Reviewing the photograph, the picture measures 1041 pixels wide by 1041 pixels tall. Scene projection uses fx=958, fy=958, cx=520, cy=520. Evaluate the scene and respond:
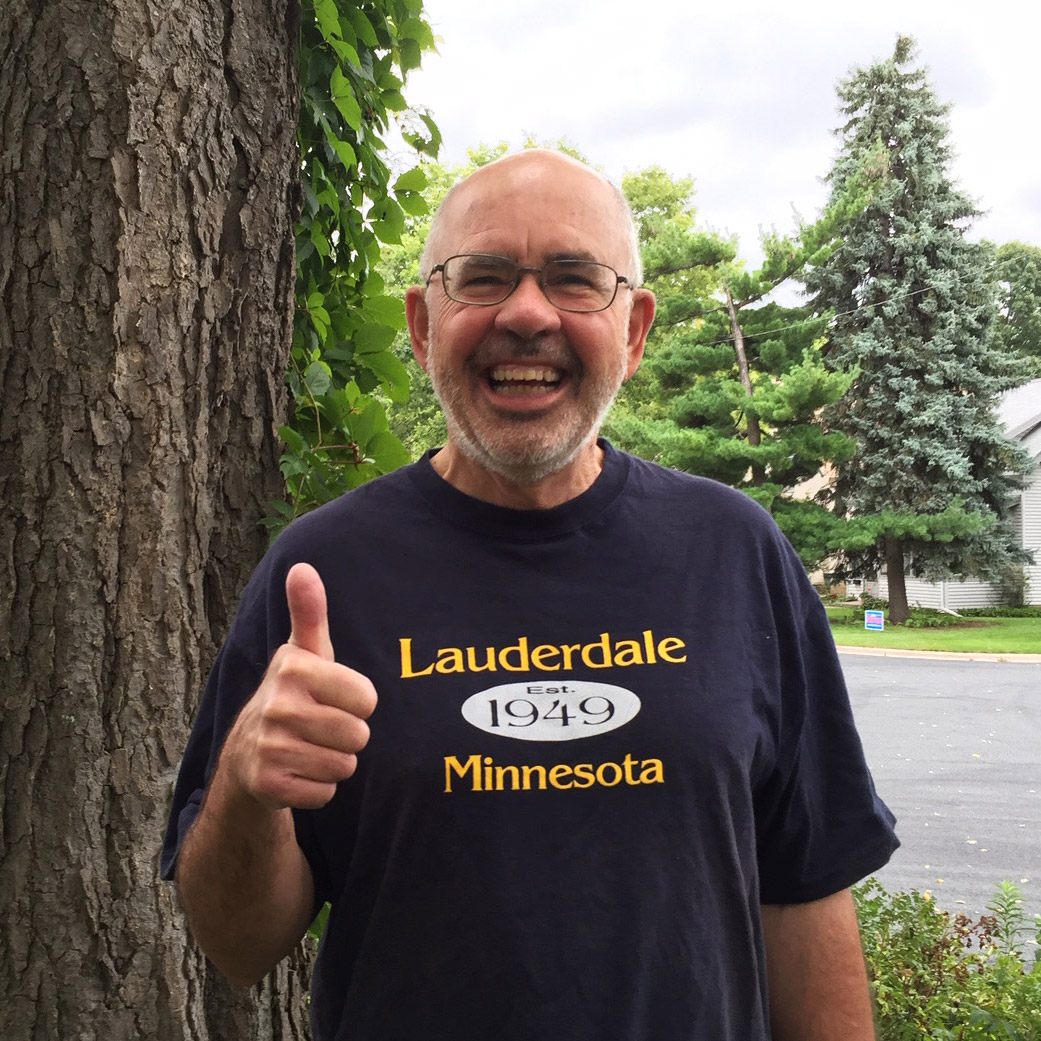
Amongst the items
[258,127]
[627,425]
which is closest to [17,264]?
[258,127]

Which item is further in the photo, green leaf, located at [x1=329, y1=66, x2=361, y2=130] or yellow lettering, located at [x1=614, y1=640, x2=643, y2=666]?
green leaf, located at [x1=329, y1=66, x2=361, y2=130]

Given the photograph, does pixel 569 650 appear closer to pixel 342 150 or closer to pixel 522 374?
pixel 522 374

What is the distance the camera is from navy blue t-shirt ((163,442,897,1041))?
115cm

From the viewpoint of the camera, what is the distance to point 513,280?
1355mm

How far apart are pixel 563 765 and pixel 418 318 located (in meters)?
0.74

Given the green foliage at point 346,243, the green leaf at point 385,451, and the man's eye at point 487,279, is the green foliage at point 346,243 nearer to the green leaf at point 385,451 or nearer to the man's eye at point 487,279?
the green leaf at point 385,451

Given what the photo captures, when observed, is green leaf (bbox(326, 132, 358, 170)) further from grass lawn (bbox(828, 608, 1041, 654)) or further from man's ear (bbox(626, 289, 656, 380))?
grass lawn (bbox(828, 608, 1041, 654))

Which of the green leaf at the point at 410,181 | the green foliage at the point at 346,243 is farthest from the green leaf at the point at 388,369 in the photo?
the green leaf at the point at 410,181

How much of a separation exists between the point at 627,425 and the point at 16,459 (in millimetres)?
17153

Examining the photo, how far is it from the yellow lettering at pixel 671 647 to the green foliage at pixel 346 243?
2.88 ft

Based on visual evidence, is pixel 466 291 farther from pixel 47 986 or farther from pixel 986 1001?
pixel 986 1001

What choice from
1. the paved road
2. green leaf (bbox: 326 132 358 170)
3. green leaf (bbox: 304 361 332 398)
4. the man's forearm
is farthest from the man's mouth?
the paved road

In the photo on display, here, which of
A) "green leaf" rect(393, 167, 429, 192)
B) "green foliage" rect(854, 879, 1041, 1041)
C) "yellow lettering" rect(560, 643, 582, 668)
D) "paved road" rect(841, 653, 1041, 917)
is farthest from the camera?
"paved road" rect(841, 653, 1041, 917)

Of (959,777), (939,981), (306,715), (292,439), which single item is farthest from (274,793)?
(959,777)
